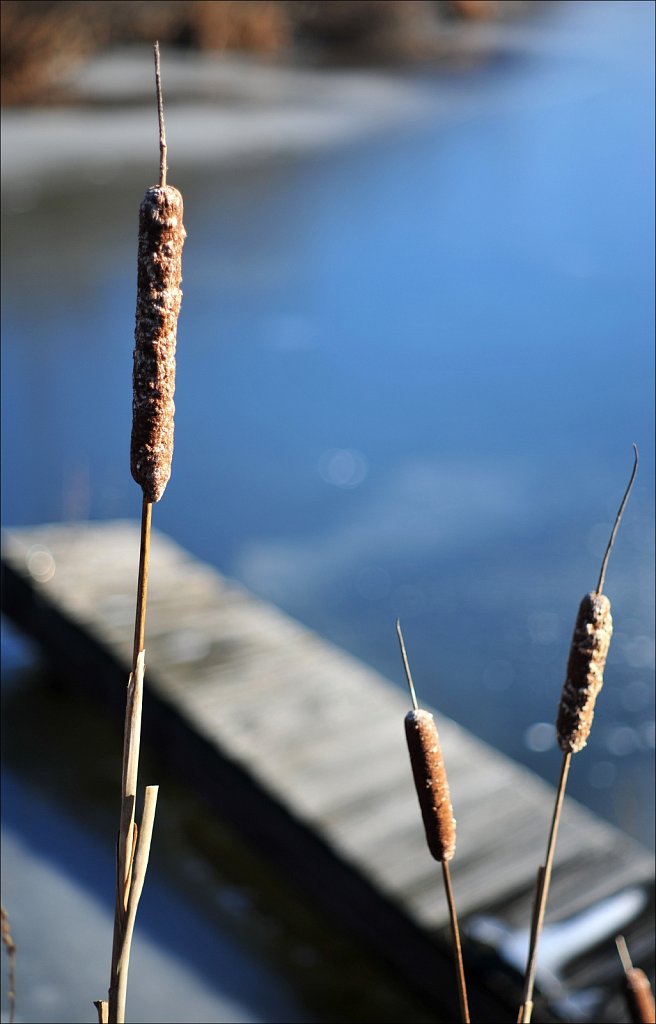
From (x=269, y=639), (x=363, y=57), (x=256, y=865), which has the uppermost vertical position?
(x=363, y=57)

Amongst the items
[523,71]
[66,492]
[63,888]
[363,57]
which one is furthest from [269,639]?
[363,57]

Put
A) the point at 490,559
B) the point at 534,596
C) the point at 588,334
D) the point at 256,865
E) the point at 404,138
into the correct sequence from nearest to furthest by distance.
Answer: the point at 256,865
the point at 534,596
the point at 490,559
the point at 588,334
the point at 404,138

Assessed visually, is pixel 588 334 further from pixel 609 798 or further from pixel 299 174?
pixel 299 174

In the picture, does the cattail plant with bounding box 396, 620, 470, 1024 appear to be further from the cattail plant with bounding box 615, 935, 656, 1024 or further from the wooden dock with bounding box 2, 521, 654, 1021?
the wooden dock with bounding box 2, 521, 654, 1021

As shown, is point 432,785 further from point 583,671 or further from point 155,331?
point 155,331

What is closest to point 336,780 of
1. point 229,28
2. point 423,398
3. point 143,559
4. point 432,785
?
point 432,785
